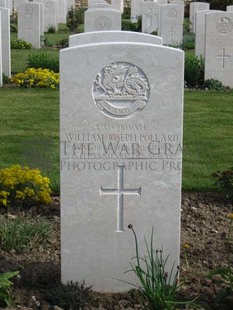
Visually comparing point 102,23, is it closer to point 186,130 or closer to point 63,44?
point 63,44

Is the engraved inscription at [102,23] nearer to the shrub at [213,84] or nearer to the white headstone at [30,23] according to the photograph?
the white headstone at [30,23]

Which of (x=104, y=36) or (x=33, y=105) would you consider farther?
(x=33, y=105)

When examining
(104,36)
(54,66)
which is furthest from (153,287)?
(54,66)

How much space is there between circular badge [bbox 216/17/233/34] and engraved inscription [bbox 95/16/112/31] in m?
4.09

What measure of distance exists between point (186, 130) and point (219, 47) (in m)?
4.37

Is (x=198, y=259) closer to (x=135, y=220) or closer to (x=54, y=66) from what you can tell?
(x=135, y=220)

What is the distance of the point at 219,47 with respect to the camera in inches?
555

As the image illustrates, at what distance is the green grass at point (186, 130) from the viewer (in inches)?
315

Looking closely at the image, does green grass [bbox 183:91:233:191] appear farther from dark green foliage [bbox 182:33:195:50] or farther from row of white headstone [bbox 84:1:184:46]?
dark green foliage [bbox 182:33:195:50]

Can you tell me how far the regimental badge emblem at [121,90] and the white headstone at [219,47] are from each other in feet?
31.4

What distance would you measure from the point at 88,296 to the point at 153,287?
0.53 m

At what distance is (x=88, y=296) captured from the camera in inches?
191

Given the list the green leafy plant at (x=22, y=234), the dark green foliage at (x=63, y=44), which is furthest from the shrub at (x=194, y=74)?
the green leafy plant at (x=22, y=234)

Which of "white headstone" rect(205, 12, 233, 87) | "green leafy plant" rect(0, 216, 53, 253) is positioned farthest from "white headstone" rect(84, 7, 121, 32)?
"green leafy plant" rect(0, 216, 53, 253)
